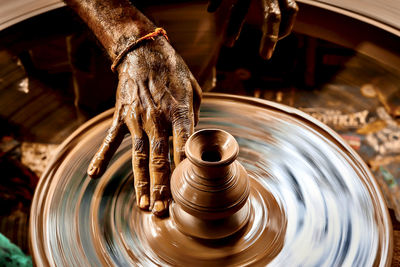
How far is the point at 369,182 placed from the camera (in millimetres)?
1532

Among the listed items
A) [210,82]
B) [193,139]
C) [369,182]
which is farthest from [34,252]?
[210,82]

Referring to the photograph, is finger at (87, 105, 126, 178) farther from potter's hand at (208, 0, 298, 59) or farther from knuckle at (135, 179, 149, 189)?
potter's hand at (208, 0, 298, 59)

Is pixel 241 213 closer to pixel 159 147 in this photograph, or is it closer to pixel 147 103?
pixel 159 147

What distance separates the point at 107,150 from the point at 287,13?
955 millimetres

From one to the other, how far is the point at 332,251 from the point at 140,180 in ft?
2.33

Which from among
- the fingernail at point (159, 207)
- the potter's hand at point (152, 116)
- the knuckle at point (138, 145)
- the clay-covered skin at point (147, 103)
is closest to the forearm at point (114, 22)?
the clay-covered skin at point (147, 103)

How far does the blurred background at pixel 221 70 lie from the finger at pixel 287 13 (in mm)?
757

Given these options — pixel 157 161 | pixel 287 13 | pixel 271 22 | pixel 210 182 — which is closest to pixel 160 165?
pixel 157 161

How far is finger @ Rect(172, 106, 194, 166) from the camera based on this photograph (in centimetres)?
130

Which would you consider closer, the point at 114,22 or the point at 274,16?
the point at 274,16

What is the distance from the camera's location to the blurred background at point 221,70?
205 centimetres

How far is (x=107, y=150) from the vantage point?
135cm

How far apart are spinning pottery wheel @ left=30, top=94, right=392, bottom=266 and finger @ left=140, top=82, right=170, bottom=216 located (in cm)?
6

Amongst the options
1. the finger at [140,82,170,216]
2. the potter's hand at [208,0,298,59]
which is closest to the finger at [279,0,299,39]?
the potter's hand at [208,0,298,59]
